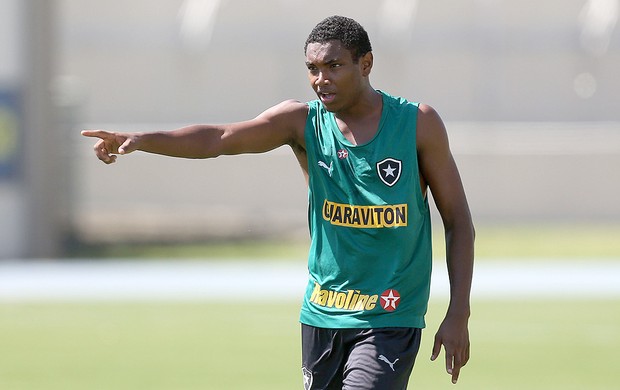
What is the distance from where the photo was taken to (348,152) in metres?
5.59

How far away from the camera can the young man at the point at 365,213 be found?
17.9ft

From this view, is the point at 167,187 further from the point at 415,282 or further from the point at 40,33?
the point at 415,282

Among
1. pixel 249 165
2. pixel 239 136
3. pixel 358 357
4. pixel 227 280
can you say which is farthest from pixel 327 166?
pixel 249 165

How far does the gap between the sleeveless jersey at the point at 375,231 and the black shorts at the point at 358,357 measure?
0.05 meters

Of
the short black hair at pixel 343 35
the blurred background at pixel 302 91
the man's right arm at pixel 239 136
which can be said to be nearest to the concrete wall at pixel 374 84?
the blurred background at pixel 302 91

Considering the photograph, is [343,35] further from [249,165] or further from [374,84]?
[374,84]

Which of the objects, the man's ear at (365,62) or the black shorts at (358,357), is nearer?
the black shorts at (358,357)

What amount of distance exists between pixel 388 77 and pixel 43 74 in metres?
11.7

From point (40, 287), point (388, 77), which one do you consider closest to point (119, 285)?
point (40, 287)

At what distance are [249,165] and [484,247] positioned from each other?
8133 mm

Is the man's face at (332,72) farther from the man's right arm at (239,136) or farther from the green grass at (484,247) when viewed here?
the green grass at (484,247)

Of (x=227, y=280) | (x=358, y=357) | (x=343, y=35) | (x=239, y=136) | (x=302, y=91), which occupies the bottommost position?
(x=227, y=280)

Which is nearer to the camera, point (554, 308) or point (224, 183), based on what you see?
point (554, 308)

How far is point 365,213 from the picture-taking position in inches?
218
